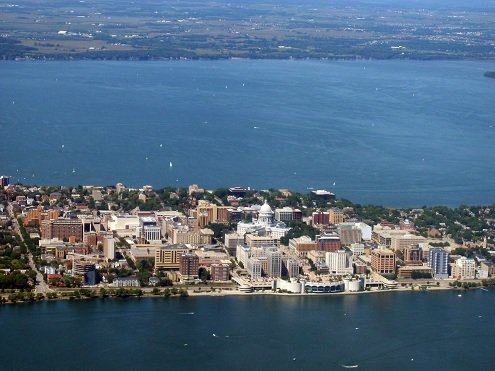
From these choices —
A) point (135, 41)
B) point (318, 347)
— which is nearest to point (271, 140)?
point (318, 347)

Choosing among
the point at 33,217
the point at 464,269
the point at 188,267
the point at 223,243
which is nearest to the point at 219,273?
the point at 188,267

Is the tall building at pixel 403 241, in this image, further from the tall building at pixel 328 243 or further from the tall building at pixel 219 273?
the tall building at pixel 219 273

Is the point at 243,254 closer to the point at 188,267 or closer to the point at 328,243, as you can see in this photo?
the point at 188,267

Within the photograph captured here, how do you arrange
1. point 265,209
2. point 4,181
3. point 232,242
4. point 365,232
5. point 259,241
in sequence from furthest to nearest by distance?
point 4,181
point 265,209
point 365,232
point 232,242
point 259,241

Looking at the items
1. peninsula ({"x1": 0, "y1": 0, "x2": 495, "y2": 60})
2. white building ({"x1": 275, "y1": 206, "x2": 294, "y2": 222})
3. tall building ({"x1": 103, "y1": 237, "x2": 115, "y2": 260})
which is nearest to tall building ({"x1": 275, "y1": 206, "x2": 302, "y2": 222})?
white building ({"x1": 275, "y1": 206, "x2": 294, "y2": 222})

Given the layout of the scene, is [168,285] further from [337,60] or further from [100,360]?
[337,60]

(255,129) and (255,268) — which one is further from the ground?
(255,129)
